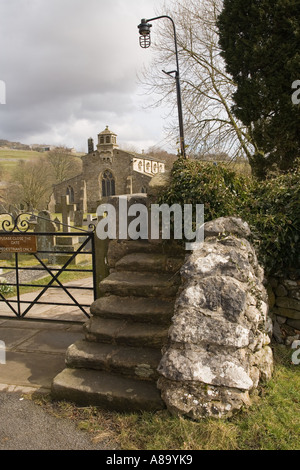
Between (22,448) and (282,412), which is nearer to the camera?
(22,448)

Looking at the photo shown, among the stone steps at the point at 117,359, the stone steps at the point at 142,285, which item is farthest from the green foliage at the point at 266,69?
the stone steps at the point at 117,359

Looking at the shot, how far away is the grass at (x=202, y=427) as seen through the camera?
7.52 feet

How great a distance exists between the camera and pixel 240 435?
7.72 ft

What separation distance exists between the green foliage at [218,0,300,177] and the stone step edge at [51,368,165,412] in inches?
341

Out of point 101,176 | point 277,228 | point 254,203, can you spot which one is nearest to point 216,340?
point 277,228

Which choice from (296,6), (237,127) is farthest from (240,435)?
(237,127)

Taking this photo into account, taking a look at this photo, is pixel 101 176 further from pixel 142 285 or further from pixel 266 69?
pixel 142 285

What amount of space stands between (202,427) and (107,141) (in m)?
47.2

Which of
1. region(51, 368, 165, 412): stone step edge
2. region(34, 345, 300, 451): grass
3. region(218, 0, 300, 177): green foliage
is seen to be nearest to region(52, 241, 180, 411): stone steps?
region(51, 368, 165, 412): stone step edge

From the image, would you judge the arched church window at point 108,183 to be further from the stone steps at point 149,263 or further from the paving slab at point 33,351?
the stone steps at point 149,263

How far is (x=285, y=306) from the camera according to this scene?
382 centimetres

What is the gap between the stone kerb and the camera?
250cm

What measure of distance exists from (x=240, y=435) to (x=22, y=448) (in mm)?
1540

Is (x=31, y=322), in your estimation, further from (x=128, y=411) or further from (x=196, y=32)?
(x=196, y=32)
